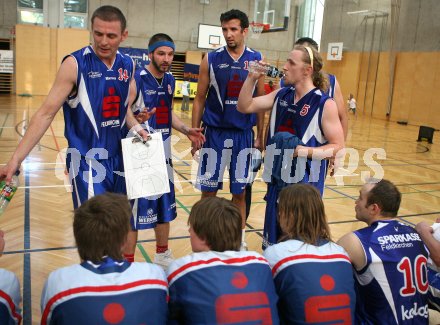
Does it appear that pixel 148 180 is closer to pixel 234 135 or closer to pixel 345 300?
pixel 234 135

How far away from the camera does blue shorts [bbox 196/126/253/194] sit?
14.8 ft

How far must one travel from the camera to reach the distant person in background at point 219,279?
6.42 ft

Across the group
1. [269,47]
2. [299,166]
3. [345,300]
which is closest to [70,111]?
[299,166]

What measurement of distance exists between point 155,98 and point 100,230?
217 centimetres

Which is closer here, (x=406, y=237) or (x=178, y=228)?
(x=406, y=237)

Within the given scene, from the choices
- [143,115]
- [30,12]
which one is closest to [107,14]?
[143,115]

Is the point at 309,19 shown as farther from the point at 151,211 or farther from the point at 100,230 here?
the point at 100,230

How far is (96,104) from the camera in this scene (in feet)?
10.2

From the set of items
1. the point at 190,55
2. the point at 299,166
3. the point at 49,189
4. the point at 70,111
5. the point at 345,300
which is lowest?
the point at 49,189

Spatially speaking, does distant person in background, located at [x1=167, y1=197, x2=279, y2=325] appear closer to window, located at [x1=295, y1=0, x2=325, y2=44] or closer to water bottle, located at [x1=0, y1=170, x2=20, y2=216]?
water bottle, located at [x1=0, y1=170, x2=20, y2=216]

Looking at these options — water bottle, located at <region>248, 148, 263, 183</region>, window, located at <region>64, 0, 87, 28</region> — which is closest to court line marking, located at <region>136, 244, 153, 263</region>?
water bottle, located at <region>248, 148, 263, 183</region>

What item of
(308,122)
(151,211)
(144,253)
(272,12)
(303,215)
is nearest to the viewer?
(303,215)

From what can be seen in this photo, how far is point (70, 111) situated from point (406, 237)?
2382 mm

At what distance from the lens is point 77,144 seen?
3162 millimetres
